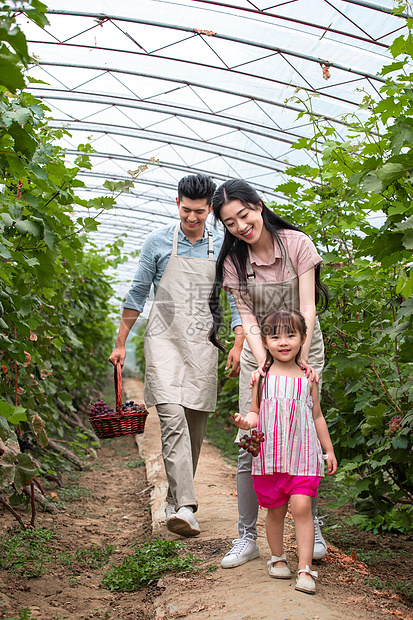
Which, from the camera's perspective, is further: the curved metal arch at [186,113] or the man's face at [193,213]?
the curved metal arch at [186,113]

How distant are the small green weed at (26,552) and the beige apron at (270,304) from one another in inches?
48.6

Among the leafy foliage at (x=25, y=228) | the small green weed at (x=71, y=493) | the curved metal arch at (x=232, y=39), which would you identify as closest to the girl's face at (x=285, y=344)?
the leafy foliage at (x=25, y=228)

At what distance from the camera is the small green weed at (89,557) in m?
2.80

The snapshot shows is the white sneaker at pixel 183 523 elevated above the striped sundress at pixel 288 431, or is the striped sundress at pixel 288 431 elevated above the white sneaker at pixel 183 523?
the striped sundress at pixel 288 431

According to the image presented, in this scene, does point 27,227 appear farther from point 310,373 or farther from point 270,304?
point 310,373

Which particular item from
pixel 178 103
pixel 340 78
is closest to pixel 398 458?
pixel 340 78

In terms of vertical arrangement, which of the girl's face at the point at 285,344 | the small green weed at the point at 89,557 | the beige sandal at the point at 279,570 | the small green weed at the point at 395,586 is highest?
the girl's face at the point at 285,344

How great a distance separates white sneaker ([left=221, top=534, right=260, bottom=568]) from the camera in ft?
7.55

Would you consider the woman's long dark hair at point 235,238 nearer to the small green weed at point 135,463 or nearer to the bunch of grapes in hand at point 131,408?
the bunch of grapes in hand at point 131,408

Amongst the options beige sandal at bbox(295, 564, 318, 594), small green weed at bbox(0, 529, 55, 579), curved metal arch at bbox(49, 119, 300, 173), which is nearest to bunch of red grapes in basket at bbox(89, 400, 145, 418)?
small green weed at bbox(0, 529, 55, 579)

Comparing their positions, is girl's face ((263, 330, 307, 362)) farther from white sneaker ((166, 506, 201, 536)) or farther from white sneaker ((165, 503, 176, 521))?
white sneaker ((165, 503, 176, 521))

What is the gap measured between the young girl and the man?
2.32 feet

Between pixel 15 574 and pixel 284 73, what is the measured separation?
322 inches

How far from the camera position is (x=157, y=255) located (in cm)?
316
